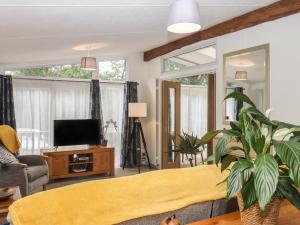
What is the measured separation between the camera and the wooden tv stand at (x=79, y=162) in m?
5.17

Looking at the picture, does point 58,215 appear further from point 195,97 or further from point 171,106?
point 195,97

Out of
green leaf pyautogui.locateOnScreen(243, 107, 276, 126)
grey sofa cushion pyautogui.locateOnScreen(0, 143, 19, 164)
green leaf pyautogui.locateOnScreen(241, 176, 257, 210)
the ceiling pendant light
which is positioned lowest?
grey sofa cushion pyautogui.locateOnScreen(0, 143, 19, 164)

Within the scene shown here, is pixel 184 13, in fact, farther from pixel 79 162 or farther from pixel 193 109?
pixel 193 109

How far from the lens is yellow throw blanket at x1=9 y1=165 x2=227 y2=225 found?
1195mm

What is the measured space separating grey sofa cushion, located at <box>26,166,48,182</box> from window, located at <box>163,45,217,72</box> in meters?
3.16

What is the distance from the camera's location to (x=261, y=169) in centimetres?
103

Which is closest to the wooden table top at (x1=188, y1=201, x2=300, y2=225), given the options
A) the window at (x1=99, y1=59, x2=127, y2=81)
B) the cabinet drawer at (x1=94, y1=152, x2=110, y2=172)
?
the cabinet drawer at (x1=94, y1=152, x2=110, y2=172)

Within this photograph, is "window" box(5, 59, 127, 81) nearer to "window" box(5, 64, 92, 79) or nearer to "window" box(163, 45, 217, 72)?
"window" box(5, 64, 92, 79)

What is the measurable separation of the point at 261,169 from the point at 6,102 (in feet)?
17.0

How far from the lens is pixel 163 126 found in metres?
6.27

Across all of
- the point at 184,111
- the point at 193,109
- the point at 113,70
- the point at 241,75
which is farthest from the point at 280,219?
the point at 193,109

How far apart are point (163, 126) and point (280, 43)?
10.6 ft

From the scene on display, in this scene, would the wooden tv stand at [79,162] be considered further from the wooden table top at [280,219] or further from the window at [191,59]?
the wooden table top at [280,219]

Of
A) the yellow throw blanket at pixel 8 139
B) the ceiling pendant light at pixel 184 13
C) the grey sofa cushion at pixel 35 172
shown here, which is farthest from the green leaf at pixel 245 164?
the yellow throw blanket at pixel 8 139
